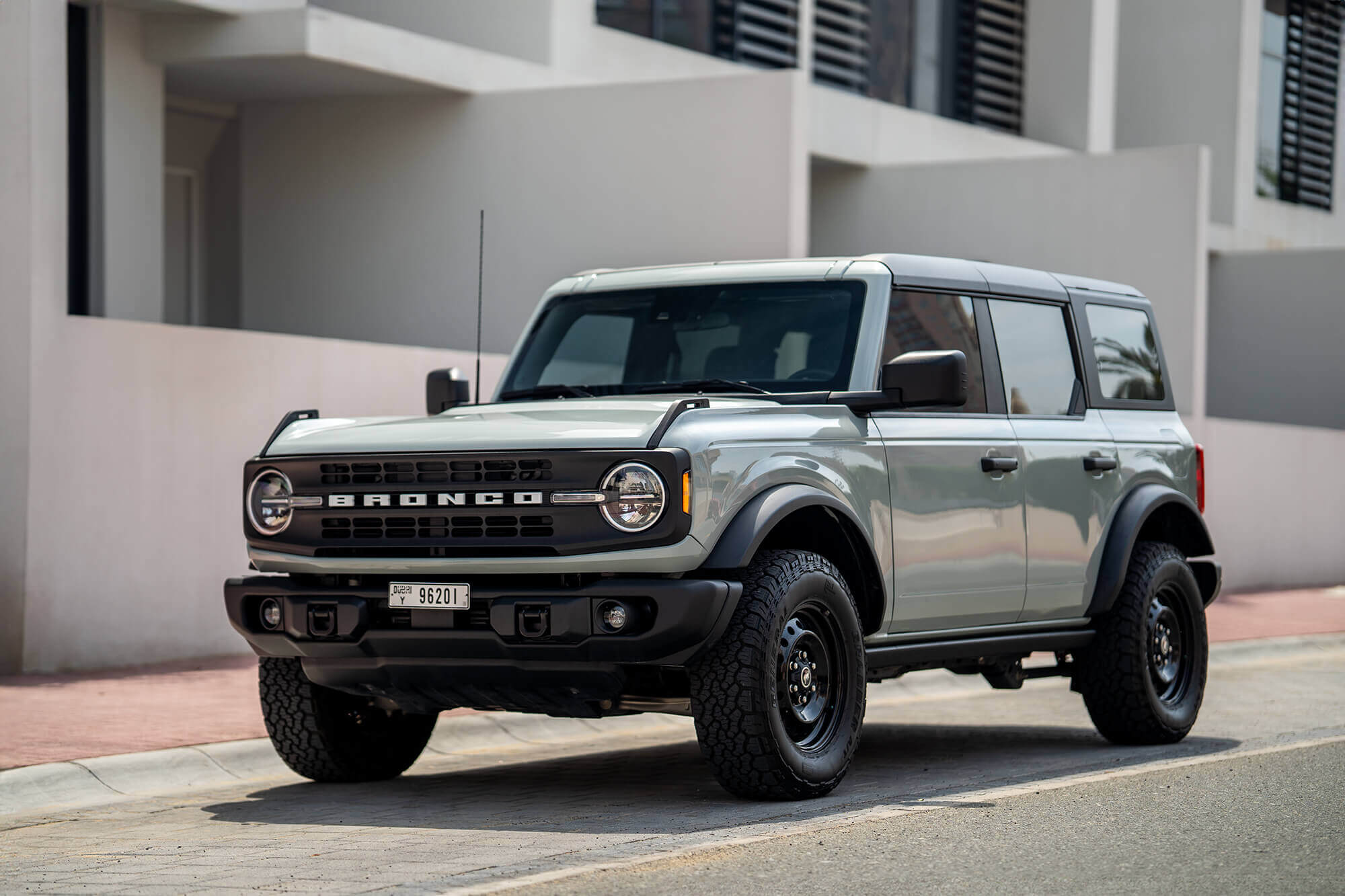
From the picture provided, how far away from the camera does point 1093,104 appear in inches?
962

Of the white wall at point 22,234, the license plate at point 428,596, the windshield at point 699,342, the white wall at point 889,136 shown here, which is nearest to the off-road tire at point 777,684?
the license plate at point 428,596

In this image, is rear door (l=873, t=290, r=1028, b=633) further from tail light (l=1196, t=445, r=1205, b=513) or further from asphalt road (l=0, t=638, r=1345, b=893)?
tail light (l=1196, t=445, r=1205, b=513)

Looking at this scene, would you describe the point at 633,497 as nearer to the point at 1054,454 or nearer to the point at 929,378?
the point at 929,378

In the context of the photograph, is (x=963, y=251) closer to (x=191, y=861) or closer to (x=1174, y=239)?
(x=1174, y=239)

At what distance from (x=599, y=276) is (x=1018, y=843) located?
353cm

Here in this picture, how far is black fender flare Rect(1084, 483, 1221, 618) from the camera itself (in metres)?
8.70

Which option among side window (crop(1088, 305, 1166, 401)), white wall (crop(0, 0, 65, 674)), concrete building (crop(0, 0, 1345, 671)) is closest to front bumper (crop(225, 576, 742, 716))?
side window (crop(1088, 305, 1166, 401))

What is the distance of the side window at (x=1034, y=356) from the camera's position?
8.49 meters

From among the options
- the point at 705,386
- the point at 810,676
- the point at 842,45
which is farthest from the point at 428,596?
the point at 842,45

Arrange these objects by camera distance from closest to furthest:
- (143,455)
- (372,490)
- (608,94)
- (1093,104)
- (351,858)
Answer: (351,858)
(372,490)
(143,455)
(608,94)
(1093,104)

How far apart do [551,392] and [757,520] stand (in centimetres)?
163

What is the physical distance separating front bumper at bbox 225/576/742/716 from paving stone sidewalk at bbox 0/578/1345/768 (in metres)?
1.69

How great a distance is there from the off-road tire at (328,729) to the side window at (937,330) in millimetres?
2559

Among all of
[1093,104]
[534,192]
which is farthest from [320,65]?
[1093,104]
